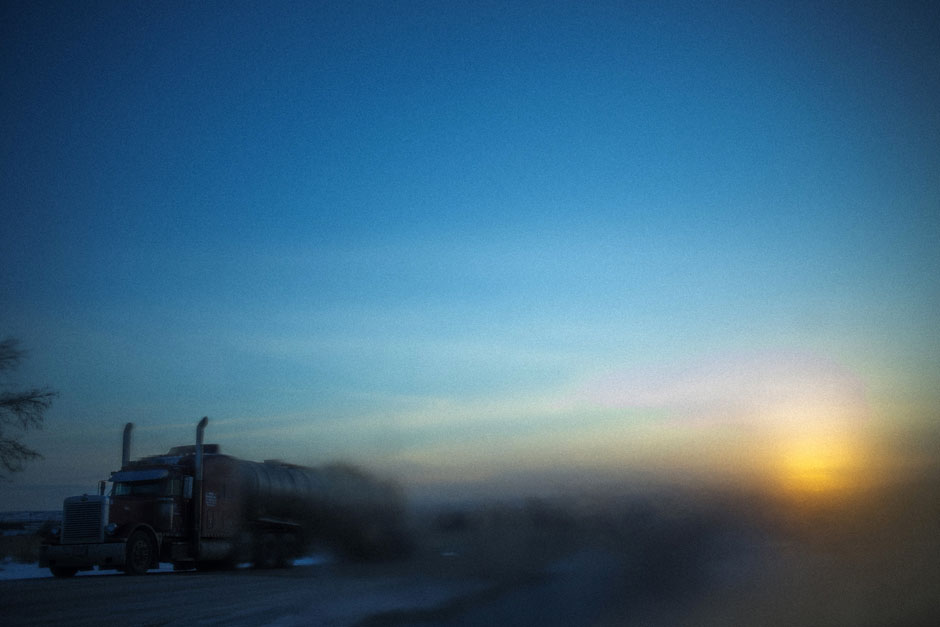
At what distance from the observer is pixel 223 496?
1072 inches

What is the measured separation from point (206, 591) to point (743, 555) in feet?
39.3

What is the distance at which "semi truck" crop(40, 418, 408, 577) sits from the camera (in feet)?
79.1

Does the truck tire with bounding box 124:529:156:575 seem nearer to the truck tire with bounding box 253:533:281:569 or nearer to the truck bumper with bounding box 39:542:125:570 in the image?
the truck bumper with bounding box 39:542:125:570

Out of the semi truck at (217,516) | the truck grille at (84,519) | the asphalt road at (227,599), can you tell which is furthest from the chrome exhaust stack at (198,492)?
the asphalt road at (227,599)

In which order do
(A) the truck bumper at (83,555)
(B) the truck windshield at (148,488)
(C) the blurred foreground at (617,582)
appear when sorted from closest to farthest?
(C) the blurred foreground at (617,582) < (A) the truck bumper at (83,555) < (B) the truck windshield at (148,488)

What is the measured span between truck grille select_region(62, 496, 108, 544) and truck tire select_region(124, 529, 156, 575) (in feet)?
3.14

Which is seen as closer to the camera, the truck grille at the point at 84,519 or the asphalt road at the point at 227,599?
the asphalt road at the point at 227,599

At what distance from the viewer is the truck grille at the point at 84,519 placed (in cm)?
2397

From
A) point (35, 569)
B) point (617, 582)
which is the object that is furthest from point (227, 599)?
point (35, 569)

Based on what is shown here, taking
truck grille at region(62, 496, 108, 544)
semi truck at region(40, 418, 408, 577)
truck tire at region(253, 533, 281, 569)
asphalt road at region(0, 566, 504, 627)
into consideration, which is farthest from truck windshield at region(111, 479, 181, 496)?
asphalt road at region(0, 566, 504, 627)

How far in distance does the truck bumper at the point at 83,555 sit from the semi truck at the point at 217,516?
30mm

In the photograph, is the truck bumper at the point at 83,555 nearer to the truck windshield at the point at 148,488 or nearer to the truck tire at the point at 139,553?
the truck tire at the point at 139,553

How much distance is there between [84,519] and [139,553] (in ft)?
6.73

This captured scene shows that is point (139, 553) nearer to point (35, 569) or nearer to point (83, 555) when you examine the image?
point (83, 555)
